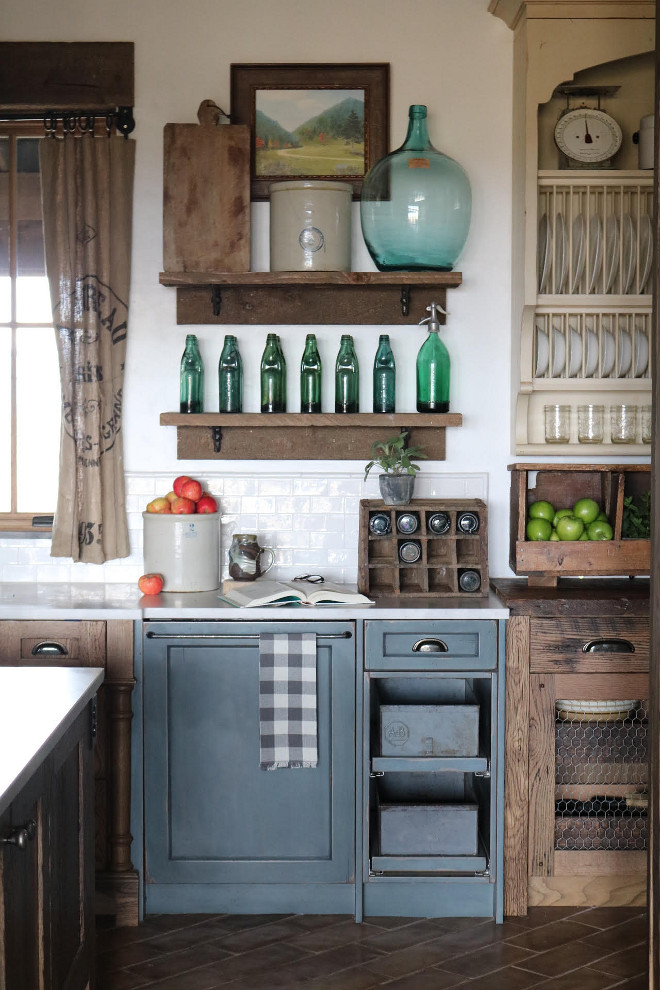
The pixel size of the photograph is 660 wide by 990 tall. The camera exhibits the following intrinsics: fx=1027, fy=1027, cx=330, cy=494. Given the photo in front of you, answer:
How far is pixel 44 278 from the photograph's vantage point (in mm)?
3965

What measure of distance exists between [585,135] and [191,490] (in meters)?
1.90

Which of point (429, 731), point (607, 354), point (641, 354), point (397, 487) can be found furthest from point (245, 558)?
point (641, 354)

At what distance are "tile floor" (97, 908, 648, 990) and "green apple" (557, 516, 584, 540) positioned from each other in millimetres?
1253

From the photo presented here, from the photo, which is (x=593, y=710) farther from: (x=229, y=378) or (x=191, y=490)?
(x=229, y=378)

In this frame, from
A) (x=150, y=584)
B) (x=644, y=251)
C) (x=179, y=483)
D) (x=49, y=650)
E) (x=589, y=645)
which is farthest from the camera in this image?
(x=179, y=483)

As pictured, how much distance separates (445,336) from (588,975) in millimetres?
2217

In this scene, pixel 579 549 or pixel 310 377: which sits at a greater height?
pixel 310 377

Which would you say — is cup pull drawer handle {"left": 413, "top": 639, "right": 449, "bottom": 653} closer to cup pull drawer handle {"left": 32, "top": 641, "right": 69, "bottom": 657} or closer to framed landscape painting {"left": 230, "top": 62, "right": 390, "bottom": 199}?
cup pull drawer handle {"left": 32, "top": 641, "right": 69, "bottom": 657}

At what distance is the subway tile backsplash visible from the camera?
3.90 meters

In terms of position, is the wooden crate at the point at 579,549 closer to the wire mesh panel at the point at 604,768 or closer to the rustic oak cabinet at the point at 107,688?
the wire mesh panel at the point at 604,768

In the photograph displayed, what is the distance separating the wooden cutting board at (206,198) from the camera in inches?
146

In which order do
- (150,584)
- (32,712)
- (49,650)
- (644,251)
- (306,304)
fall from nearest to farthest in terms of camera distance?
(32,712) < (49,650) < (150,584) < (644,251) < (306,304)

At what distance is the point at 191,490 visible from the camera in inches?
146

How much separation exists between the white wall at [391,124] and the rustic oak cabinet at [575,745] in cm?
72
